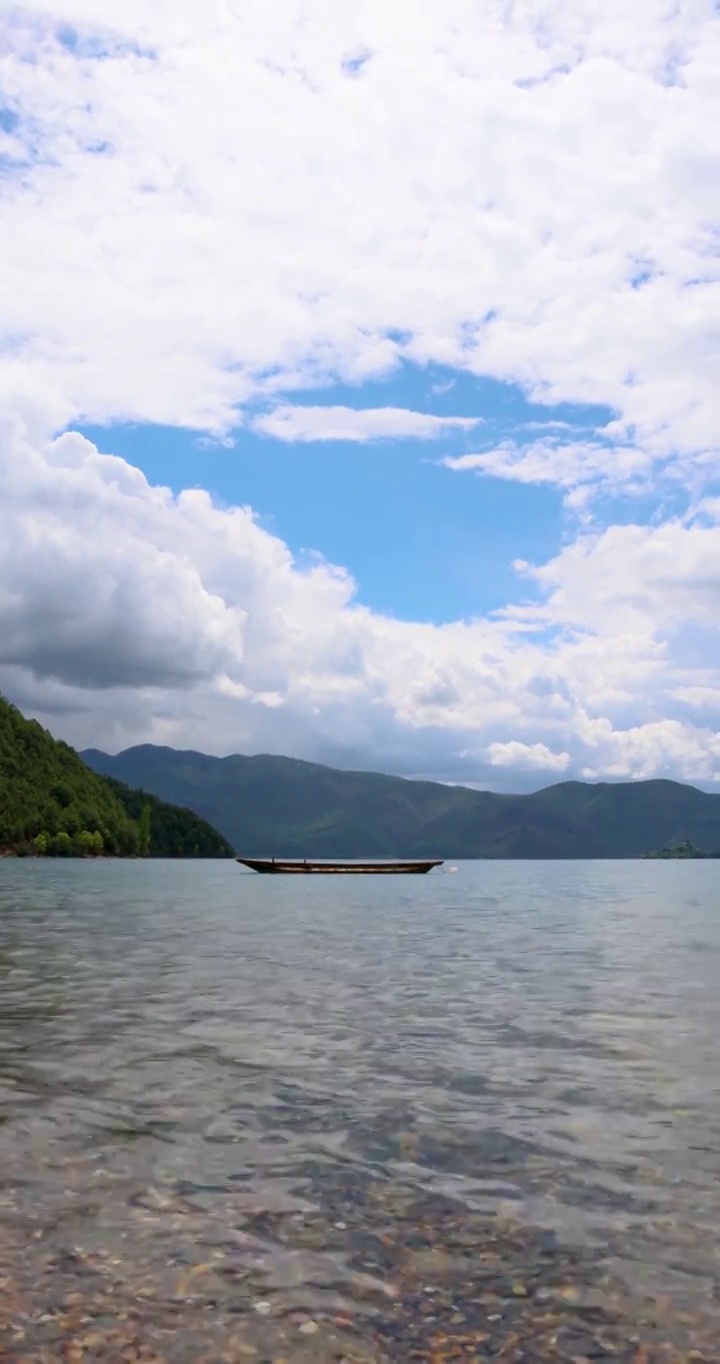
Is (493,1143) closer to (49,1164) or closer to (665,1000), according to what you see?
(49,1164)

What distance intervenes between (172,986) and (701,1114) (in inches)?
975

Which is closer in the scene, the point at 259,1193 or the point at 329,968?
the point at 259,1193

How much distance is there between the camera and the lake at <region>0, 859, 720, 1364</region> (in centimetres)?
1171

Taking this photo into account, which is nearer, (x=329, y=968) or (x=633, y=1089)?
(x=633, y=1089)

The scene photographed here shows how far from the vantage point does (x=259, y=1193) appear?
16094 millimetres

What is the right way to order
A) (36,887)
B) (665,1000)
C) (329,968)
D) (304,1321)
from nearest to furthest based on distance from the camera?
(304,1321), (665,1000), (329,968), (36,887)

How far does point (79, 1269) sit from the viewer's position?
12961mm

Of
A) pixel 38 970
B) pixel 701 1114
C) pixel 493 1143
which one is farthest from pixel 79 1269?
pixel 38 970

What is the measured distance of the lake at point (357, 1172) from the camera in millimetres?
11711

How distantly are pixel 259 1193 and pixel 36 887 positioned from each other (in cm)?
13504

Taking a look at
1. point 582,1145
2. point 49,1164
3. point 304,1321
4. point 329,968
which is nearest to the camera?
point 304,1321

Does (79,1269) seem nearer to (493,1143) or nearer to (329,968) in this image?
(493,1143)

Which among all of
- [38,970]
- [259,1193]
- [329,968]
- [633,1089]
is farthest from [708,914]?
[259,1193]

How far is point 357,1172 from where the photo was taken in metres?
17.3
